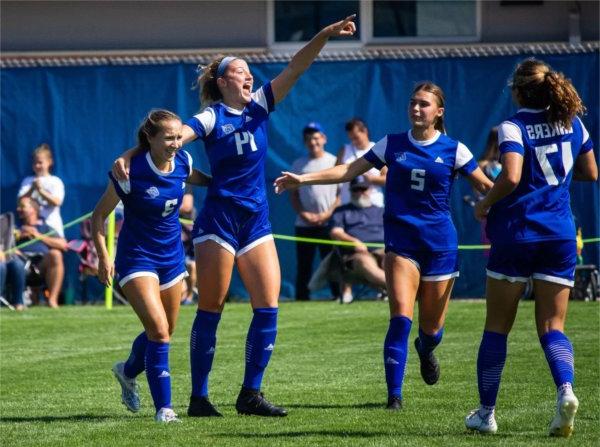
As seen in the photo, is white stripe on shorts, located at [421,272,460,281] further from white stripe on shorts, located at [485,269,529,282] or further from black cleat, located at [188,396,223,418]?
black cleat, located at [188,396,223,418]

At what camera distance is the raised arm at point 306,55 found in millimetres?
7848

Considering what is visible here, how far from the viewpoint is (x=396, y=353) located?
818 centimetres

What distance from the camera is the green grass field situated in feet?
23.6

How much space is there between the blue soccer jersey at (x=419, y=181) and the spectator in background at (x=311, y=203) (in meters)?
8.21

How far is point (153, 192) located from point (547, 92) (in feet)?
7.59

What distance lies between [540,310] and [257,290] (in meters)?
1.78

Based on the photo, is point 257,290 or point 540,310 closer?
point 540,310

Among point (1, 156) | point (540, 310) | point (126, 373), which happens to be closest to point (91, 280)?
point (1, 156)

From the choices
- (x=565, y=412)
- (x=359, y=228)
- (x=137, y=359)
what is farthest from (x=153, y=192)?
(x=359, y=228)

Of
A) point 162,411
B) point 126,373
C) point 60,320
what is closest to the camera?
point 162,411

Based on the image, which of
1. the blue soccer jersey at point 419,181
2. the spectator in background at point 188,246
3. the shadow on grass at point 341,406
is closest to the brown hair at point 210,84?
the blue soccer jersey at point 419,181

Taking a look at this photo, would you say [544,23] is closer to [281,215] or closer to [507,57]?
[507,57]

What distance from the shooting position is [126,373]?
8211 mm

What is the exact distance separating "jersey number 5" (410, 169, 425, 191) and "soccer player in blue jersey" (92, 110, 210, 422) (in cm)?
134
